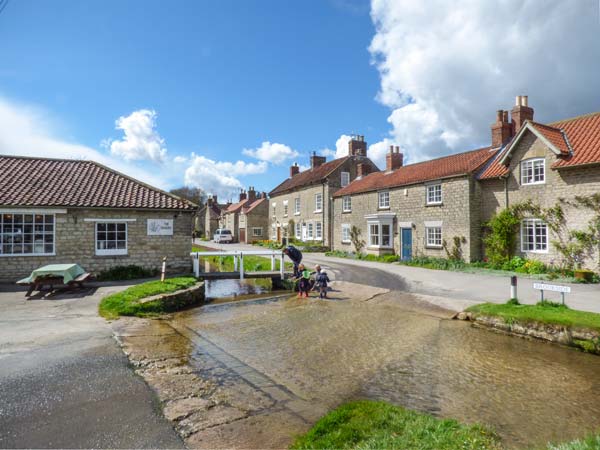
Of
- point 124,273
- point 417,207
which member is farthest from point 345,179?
point 124,273

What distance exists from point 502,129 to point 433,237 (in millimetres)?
7869

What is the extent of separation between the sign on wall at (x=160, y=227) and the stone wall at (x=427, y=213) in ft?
50.3

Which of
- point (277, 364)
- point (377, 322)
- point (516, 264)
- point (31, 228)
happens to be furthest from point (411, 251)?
point (31, 228)

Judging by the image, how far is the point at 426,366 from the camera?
7.20 m

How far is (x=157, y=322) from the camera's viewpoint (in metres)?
10.3

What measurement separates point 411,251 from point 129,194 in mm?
17814

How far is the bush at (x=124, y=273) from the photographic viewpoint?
622 inches

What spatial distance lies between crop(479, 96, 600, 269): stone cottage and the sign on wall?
17373 mm

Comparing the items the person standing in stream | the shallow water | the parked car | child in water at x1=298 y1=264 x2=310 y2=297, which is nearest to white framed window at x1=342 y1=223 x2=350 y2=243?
the person standing in stream

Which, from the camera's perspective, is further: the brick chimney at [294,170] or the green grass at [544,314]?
the brick chimney at [294,170]

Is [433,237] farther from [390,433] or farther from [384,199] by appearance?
[390,433]

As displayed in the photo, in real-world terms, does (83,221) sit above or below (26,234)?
above

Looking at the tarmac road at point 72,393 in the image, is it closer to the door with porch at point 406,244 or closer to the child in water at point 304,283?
the child in water at point 304,283

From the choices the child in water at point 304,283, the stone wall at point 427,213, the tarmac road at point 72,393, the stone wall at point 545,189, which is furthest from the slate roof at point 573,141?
the tarmac road at point 72,393
